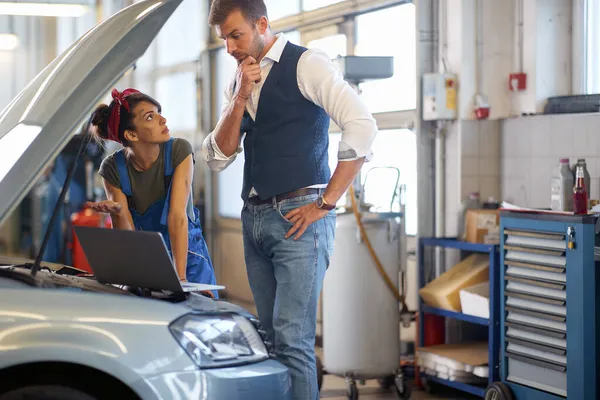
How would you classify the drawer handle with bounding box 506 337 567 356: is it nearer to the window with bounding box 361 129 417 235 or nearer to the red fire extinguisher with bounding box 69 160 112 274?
the window with bounding box 361 129 417 235

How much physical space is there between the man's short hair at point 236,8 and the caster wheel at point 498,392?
2141 mm

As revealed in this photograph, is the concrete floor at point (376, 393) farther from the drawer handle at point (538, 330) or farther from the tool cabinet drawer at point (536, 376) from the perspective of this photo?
the drawer handle at point (538, 330)

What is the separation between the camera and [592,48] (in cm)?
433

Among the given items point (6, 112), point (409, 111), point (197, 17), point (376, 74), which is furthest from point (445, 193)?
point (197, 17)

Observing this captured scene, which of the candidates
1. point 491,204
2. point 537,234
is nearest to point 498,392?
point 537,234

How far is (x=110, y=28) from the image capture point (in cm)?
202

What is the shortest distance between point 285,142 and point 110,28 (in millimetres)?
644

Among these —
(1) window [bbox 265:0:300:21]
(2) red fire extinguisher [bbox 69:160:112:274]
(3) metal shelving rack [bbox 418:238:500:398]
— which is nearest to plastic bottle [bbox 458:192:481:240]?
(3) metal shelving rack [bbox 418:238:500:398]

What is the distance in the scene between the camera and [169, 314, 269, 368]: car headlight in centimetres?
192

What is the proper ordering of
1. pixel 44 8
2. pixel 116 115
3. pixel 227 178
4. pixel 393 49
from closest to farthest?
pixel 116 115, pixel 393 49, pixel 227 178, pixel 44 8

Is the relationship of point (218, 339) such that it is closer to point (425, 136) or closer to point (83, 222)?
point (425, 136)

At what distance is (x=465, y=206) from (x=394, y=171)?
759 mm

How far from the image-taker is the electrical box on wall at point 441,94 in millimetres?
4523

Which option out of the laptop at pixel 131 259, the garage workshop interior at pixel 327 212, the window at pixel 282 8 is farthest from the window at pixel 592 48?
the laptop at pixel 131 259
